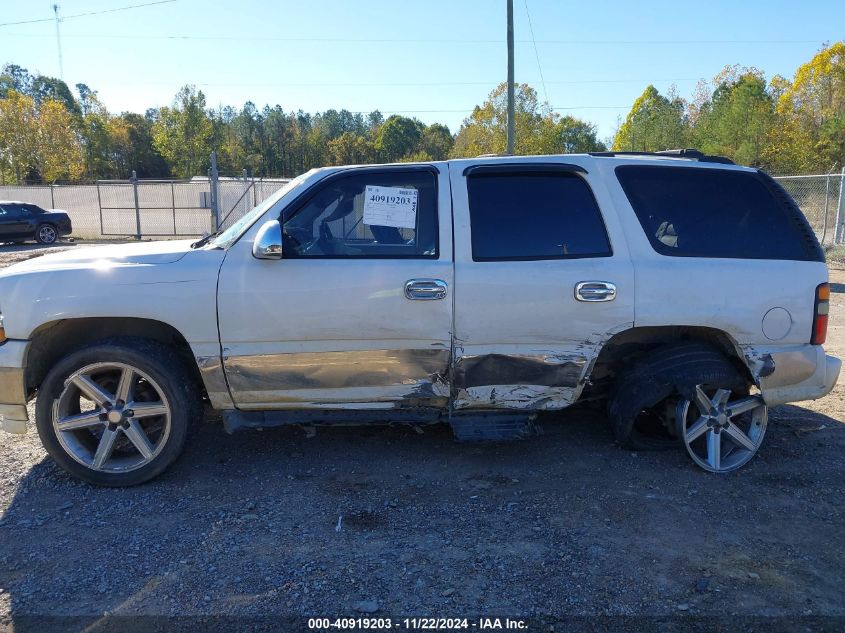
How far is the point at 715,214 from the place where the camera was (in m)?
4.11

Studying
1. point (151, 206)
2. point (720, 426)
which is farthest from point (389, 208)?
point (151, 206)

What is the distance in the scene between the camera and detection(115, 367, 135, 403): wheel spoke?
389 cm

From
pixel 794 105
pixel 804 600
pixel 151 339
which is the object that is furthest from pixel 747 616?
pixel 794 105

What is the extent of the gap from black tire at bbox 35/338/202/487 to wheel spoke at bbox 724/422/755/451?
3.36m

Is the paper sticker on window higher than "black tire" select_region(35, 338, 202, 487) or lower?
higher

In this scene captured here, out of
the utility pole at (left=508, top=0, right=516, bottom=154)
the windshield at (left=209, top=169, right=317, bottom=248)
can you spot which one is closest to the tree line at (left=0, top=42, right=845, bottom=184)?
the utility pole at (left=508, top=0, right=516, bottom=154)

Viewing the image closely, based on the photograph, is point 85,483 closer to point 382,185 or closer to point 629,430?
point 382,185

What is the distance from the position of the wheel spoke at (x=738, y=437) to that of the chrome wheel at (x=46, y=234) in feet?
72.6

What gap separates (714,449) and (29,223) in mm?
21855

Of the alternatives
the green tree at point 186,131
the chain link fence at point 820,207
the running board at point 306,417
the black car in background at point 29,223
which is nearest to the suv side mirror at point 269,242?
the running board at point 306,417

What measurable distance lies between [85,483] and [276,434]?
127 cm

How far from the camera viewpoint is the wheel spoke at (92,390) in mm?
3852

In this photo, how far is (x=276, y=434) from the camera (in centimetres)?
477

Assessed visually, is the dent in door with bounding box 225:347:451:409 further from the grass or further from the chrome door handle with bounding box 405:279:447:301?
the grass
